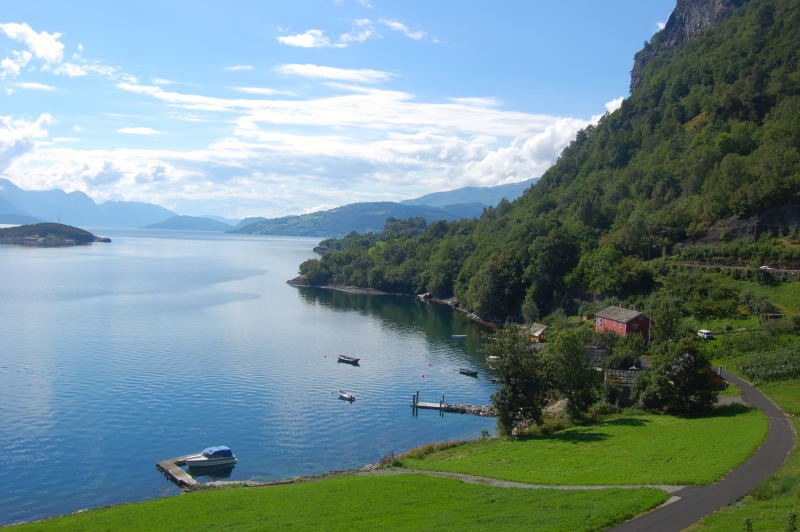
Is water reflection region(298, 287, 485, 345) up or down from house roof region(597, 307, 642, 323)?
down

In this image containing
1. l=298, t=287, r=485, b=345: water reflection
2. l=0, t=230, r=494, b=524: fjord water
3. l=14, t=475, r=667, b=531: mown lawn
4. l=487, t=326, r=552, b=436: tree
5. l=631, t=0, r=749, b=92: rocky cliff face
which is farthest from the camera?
l=631, t=0, r=749, b=92: rocky cliff face

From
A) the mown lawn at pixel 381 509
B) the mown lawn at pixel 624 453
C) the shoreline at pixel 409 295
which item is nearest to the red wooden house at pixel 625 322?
the mown lawn at pixel 624 453

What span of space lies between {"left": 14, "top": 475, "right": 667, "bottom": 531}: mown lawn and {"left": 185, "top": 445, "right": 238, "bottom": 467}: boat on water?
9.72m

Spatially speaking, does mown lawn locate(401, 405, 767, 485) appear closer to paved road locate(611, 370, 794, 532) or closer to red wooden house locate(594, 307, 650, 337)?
paved road locate(611, 370, 794, 532)

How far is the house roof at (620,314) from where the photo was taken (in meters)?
71.1

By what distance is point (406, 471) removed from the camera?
37688 millimetres

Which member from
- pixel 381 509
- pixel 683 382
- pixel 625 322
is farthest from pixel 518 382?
pixel 625 322

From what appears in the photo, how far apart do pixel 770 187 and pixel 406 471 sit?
243 ft

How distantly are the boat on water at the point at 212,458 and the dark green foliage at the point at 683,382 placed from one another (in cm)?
3298

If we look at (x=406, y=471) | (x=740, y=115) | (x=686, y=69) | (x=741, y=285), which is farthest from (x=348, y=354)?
(x=686, y=69)

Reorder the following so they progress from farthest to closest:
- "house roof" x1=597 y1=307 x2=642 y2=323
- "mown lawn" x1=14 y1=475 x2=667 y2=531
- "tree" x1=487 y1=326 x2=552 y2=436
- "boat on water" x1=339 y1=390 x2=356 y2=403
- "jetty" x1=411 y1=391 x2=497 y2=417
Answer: "house roof" x1=597 y1=307 x2=642 y2=323
"boat on water" x1=339 y1=390 x2=356 y2=403
"jetty" x1=411 y1=391 x2=497 y2=417
"tree" x1=487 y1=326 x2=552 y2=436
"mown lawn" x1=14 y1=475 x2=667 y2=531

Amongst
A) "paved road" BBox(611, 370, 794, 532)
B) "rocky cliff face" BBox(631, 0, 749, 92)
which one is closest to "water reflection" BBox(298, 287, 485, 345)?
"paved road" BBox(611, 370, 794, 532)

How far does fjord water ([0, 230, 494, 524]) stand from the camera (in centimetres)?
4316

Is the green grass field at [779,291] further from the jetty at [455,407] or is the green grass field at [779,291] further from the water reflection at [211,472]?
the water reflection at [211,472]
